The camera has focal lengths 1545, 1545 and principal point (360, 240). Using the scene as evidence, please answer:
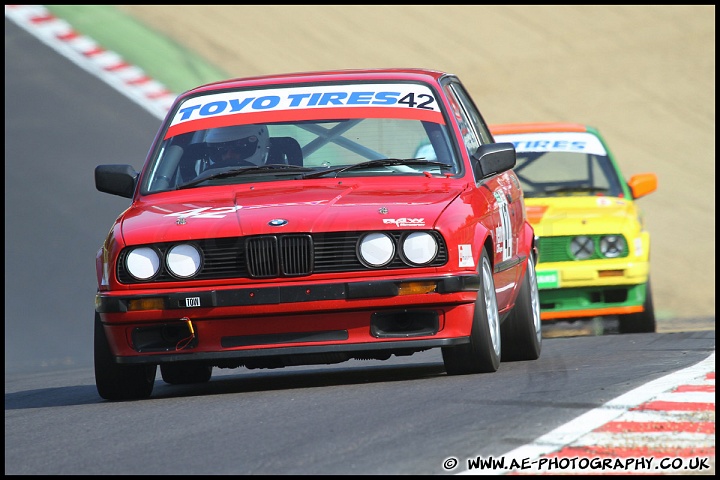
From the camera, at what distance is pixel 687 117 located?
83.1ft

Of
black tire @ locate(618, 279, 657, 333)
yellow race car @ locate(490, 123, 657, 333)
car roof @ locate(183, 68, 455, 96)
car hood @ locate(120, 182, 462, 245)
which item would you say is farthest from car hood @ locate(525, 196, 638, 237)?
car hood @ locate(120, 182, 462, 245)

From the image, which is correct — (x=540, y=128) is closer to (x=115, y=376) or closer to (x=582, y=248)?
(x=582, y=248)

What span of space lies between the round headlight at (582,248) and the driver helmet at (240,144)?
4448mm

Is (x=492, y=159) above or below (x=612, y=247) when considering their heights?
above

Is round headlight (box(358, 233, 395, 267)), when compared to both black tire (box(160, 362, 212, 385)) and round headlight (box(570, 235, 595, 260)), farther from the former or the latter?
round headlight (box(570, 235, 595, 260))

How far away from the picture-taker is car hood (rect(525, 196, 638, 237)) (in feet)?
39.6

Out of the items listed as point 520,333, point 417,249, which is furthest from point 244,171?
point 520,333

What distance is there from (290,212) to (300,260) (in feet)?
0.83

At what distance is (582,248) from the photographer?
1206cm

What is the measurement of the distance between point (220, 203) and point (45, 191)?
9.86 meters

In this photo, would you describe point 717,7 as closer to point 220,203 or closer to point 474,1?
point 474,1

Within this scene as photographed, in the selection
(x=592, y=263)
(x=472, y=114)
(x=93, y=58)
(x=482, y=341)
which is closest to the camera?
(x=482, y=341)

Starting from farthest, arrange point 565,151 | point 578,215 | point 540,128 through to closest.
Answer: point 540,128 < point 565,151 < point 578,215

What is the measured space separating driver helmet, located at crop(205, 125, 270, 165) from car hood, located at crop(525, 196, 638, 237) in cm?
434
